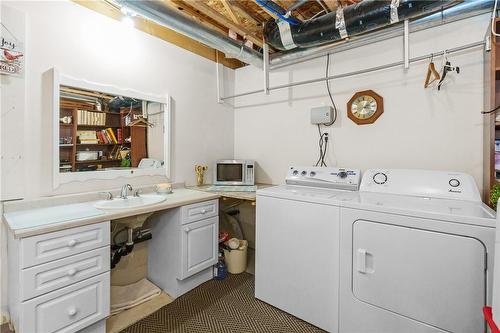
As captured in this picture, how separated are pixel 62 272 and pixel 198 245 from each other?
1.01 meters

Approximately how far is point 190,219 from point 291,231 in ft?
2.92

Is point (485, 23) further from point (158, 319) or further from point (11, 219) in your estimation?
point (11, 219)

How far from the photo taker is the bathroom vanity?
1.29m

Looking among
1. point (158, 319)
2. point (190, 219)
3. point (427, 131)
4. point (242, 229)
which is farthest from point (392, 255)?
point (242, 229)

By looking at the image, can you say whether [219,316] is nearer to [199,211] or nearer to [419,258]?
[199,211]

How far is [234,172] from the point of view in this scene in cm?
285

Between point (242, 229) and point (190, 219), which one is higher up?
point (190, 219)

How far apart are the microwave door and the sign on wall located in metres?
1.86

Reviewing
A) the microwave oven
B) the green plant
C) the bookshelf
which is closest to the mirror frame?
the bookshelf

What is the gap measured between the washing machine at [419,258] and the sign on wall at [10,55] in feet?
7.76

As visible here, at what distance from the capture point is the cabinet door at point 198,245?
2.08 metres

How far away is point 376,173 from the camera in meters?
1.97

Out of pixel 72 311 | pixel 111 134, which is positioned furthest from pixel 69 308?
pixel 111 134

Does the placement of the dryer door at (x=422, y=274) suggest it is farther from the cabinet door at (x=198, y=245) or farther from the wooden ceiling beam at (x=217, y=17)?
the wooden ceiling beam at (x=217, y=17)
